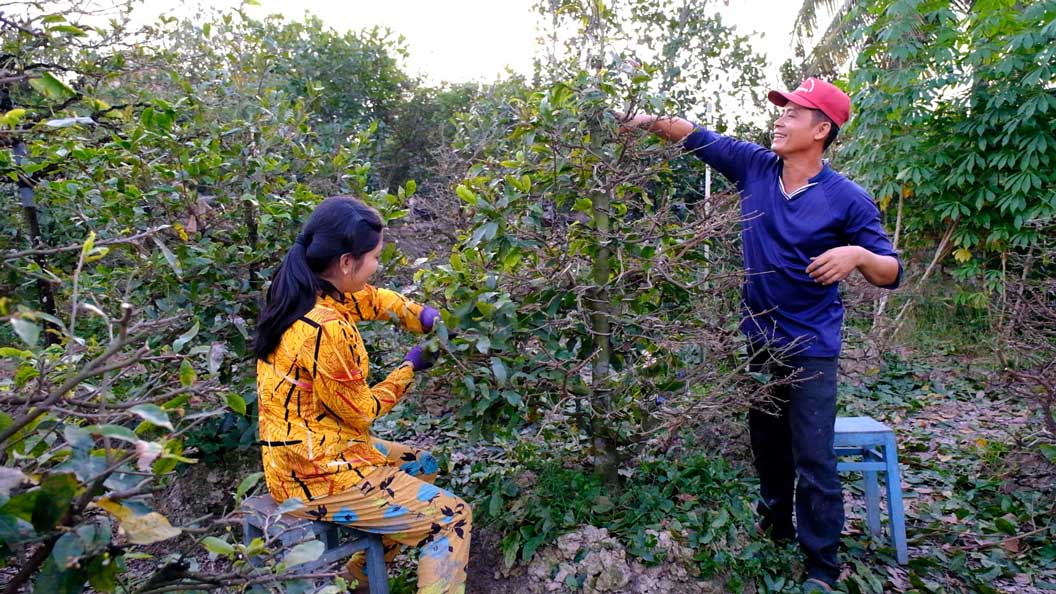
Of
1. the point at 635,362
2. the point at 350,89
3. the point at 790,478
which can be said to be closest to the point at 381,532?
the point at 635,362

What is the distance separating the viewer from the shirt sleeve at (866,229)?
2.62m

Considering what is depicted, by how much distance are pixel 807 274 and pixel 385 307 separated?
157 cm

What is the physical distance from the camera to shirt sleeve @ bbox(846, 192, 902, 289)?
2.62 meters

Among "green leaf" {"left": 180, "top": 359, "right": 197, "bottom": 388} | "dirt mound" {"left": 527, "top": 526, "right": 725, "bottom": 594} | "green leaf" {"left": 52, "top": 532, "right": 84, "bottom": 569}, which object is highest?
"green leaf" {"left": 180, "top": 359, "right": 197, "bottom": 388}

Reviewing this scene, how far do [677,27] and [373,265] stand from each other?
601 cm

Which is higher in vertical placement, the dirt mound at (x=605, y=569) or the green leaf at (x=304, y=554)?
the green leaf at (x=304, y=554)

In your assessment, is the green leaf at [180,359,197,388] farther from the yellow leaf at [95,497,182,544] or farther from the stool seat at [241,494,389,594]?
the stool seat at [241,494,389,594]

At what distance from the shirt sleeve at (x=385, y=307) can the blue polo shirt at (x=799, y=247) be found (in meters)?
1.25

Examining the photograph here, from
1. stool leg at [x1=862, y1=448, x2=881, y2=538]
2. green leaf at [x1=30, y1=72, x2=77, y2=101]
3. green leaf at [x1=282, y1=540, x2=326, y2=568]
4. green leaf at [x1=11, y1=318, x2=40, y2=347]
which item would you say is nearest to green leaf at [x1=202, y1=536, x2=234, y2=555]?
green leaf at [x1=282, y1=540, x2=326, y2=568]

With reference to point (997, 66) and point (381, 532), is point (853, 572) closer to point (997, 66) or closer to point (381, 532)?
point (381, 532)

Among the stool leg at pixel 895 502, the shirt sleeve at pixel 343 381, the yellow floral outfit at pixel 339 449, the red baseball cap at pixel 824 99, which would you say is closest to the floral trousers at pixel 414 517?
the yellow floral outfit at pixel 339 449

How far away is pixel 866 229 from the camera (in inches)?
104

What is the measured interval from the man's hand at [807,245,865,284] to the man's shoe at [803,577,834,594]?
1.15 meters

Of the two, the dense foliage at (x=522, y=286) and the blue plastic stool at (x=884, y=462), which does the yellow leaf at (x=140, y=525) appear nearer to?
the dense foliage at (x=522, y=286)
